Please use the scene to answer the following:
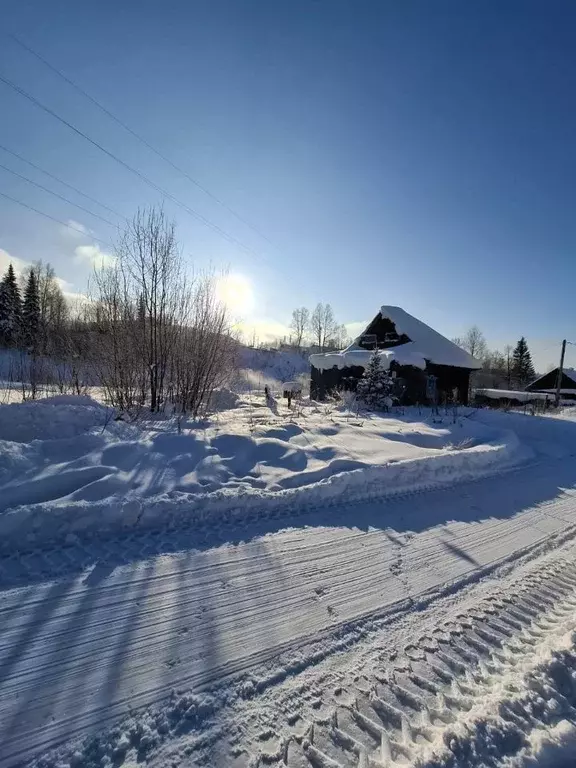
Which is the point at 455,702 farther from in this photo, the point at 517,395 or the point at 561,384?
the point at 561,384

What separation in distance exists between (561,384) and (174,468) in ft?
146

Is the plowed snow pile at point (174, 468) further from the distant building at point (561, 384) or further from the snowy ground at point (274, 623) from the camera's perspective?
the distant building at point (561, 384)

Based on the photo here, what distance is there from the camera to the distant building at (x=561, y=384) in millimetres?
37438

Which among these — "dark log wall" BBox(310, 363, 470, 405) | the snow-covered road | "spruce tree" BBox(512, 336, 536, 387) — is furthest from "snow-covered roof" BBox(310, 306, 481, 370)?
"spruce tree" BBox(512, 336, 536, 387)

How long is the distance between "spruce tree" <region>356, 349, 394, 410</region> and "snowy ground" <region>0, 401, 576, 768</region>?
9.60m

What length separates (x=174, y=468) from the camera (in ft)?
16.1

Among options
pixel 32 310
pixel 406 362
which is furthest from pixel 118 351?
pixel 32 310

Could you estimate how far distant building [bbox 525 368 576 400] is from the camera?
123 feet

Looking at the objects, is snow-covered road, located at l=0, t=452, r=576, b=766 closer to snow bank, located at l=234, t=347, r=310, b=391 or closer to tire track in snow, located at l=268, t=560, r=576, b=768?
tire track in snow, located at l=268, t=560, r=576, b=768

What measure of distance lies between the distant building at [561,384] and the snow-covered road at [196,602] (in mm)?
41166

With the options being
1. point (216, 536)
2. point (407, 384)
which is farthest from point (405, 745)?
point (407, 384)

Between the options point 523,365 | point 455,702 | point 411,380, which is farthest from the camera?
point 523,365

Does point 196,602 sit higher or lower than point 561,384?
lower

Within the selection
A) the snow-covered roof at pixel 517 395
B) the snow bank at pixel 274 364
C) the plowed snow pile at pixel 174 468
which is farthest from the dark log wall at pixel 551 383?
the plowed snow pile at pixel 174 468
